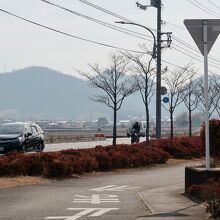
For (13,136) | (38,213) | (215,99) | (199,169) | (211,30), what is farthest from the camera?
(215,99)

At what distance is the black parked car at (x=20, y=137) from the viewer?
1013 inches

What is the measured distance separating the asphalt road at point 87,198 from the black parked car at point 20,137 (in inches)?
285

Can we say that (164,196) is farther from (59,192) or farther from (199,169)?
(59,192)

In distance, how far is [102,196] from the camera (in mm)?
13953

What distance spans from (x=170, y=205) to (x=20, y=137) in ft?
48.6

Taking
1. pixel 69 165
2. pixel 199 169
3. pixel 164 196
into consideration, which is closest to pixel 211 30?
pixel 199 169

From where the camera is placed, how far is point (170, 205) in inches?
475

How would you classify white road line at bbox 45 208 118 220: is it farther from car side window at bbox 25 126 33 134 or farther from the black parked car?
Answer: car side window at bbox 25 126 33 134

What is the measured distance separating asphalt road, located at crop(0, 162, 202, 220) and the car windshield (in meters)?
8.10

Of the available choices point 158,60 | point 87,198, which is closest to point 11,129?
point 158,60

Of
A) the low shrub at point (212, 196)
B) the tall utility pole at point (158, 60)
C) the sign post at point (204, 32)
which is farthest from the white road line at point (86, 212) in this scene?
the tall utility pole at point (158, 60)

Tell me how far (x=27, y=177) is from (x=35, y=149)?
10055 mm

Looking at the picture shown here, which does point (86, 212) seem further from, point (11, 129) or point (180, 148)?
point (180, 148)

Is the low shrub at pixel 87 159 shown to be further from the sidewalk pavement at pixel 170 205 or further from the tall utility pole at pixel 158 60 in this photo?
the sidewalk pavement at pixel 170 205
